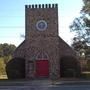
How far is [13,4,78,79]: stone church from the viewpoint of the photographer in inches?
1711

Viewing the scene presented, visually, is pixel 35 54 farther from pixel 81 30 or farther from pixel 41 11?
pixel 81 30

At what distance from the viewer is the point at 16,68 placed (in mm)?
43250

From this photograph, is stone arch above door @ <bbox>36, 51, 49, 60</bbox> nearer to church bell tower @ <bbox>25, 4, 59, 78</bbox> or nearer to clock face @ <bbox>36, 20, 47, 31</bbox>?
church bell tower @ <bbox>25, 4, 59, 78</bbox>

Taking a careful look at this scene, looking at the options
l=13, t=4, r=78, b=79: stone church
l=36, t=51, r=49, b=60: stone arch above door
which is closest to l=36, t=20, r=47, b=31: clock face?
l=13, t=4, r=78, b=79: stone church

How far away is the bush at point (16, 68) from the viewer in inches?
1697

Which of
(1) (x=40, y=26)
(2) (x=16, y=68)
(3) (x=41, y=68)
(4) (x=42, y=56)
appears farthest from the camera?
(3) (x=41, y=68)

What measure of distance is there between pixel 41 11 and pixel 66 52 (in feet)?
21.7

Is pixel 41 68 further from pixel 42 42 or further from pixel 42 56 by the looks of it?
pixel 42 42

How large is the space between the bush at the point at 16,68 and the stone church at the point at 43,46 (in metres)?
0.64

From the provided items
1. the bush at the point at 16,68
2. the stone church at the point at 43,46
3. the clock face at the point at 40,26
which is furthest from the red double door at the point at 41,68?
the clock face at the point at 40,26

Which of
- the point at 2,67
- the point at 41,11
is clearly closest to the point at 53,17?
the point at 41,11

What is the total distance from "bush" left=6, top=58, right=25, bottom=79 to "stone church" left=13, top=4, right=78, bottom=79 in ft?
2.11

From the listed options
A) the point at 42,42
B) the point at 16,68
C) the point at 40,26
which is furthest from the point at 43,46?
the point at 16,68

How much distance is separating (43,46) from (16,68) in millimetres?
4451
